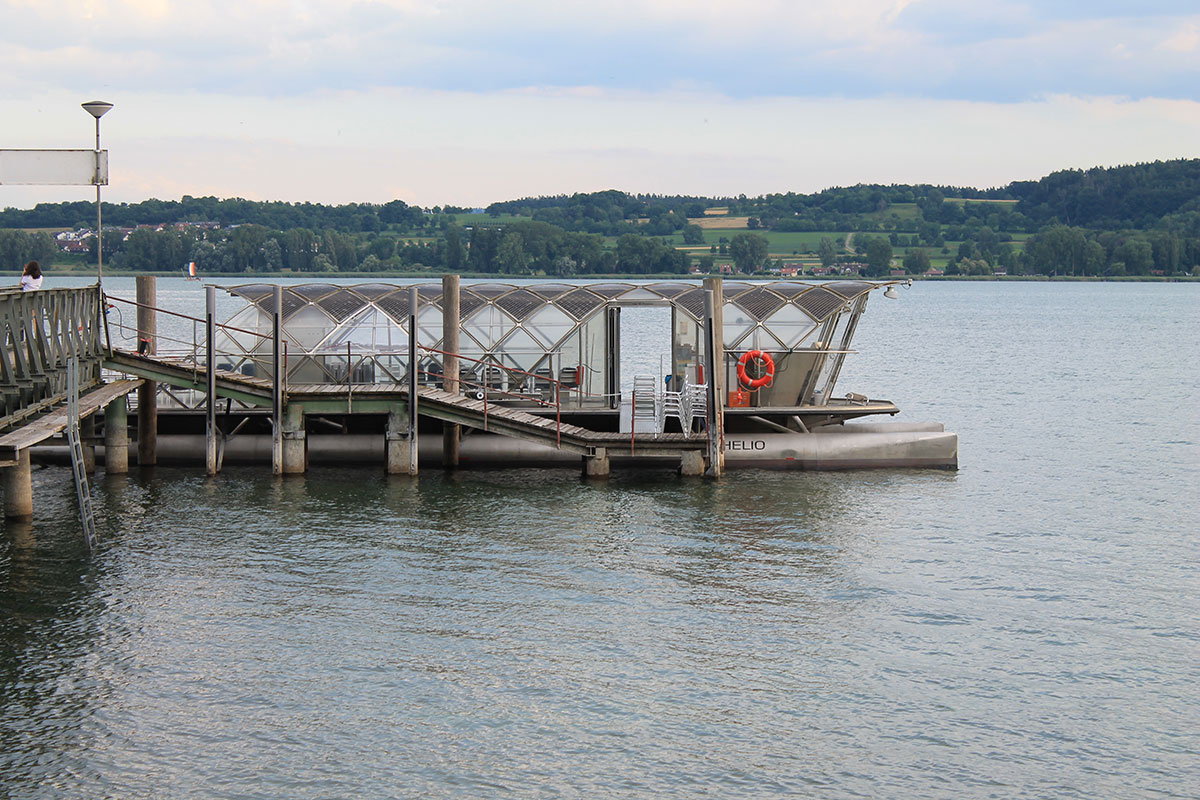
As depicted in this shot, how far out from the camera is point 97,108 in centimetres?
2747

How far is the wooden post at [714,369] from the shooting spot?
2994 centimetres

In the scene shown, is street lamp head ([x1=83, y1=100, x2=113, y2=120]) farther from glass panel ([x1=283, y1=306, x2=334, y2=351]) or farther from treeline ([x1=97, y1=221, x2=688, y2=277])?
treeline ([x1=97, y1=221, x2=688, y2=277])

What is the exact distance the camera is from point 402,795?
563 inches

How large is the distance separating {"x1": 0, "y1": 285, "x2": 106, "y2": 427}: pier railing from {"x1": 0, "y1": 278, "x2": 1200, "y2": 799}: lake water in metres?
2.42

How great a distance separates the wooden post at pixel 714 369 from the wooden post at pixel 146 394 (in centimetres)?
1226

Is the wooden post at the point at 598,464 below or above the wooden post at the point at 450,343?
below

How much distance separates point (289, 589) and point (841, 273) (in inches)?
6084

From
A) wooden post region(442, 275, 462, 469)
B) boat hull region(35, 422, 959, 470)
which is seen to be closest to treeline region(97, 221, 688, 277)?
boat hull region(35, 422, 959, 470)

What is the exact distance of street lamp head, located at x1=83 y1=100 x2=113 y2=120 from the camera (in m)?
27.5

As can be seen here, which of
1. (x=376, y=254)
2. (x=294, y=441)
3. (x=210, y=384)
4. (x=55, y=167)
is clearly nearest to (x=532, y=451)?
(x=294, y=441)

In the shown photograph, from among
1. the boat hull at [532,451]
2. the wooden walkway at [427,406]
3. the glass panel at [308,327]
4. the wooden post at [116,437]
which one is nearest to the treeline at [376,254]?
the glass panel at [308,327]

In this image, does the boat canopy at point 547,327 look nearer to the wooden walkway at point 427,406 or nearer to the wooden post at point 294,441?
the wooden walkway at point 427,406

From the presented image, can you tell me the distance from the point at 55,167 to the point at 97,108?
1581mm

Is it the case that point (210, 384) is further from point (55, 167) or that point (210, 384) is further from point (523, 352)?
point (523, 352)
